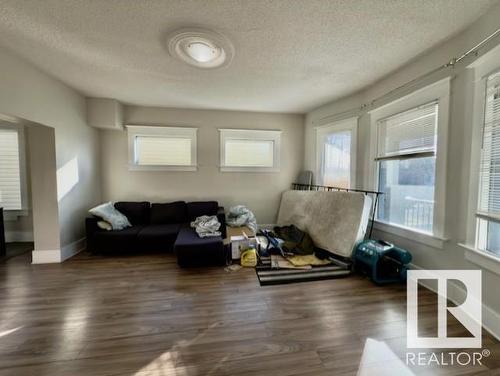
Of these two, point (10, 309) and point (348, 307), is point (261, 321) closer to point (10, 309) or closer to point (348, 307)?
point (348, 307)

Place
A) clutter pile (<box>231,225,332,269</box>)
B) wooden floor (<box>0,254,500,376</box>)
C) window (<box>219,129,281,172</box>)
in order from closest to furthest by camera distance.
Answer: wooden floor (<box>0,254,500,376</box>) → clutter pile (<box>231,225,332,269</box>) → window (<box>219,129,281,172</box>)

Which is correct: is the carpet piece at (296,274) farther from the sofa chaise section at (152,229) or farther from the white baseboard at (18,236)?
the white baseboard at (18,236)

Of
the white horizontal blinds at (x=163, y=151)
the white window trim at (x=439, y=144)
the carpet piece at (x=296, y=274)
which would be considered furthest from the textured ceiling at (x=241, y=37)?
the carpet piece at (x=296, y=274)

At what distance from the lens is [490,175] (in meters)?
1.77

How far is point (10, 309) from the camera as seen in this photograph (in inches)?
77.3

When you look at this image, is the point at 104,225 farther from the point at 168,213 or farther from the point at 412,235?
the point at 412,235

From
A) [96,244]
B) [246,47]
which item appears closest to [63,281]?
[96,244]

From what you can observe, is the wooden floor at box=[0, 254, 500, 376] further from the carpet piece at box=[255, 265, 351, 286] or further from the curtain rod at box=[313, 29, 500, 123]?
the curtain rod at box=[313, 29, 500, 123]

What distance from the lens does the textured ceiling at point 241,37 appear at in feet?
5.41

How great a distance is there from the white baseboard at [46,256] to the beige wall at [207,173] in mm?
1323

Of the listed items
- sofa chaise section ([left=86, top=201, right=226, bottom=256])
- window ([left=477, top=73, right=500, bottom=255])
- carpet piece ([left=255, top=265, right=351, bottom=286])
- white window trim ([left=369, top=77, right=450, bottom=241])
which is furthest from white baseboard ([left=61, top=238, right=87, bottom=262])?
window ([left=477, top=73, right=500, bottom=255])

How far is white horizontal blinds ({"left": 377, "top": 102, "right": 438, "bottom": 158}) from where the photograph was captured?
2338mm

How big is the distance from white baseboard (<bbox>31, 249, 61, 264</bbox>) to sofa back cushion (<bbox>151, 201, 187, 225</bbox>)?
1314 mm

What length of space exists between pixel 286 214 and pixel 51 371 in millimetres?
3530
